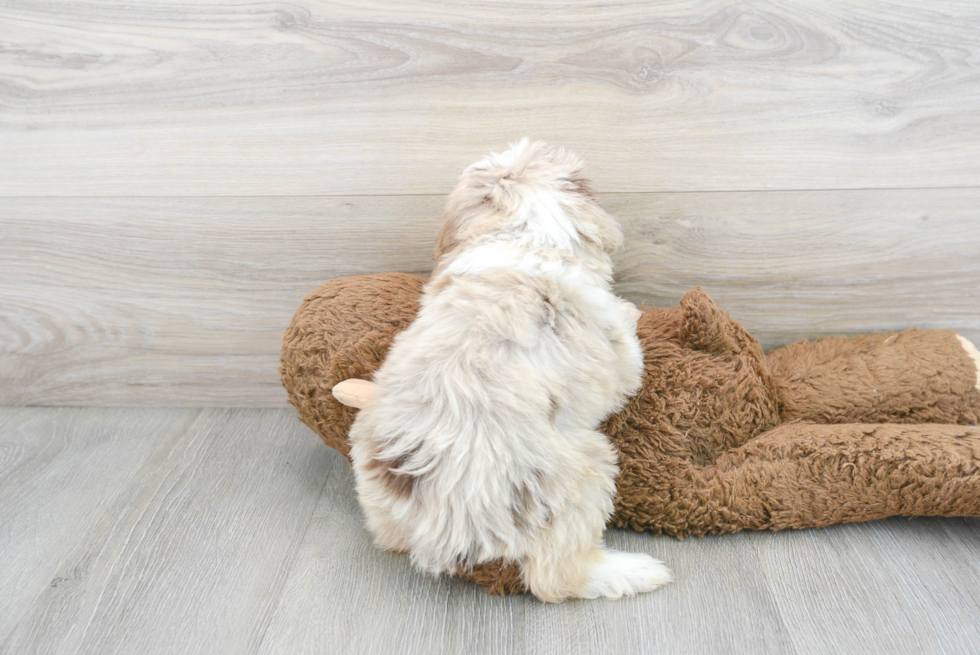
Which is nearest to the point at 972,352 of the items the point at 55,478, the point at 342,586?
the point at 342,586

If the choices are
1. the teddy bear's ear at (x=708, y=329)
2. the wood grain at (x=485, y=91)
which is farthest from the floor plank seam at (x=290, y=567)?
the teddy bear's ear at (x=708, y=329)

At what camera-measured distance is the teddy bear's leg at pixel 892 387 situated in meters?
1.12

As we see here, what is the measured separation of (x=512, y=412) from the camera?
0.84 m

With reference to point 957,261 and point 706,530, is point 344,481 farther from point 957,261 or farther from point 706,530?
point 957,261

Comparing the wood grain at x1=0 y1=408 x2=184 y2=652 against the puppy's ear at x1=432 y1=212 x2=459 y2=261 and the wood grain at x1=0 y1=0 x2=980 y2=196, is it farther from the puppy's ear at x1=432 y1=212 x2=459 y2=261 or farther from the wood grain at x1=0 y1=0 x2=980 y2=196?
the puppy's ear at x1=432 y1=212 x2=459 y2=261

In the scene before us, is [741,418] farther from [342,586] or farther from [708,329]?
[342,586]

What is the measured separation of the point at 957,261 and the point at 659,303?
0.55 m

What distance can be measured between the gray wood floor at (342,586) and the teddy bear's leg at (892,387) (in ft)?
0.57

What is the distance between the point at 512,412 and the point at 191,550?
0.59 m

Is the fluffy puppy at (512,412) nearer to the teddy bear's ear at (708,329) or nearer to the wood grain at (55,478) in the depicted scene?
the teddy bear's ear at (708,329)

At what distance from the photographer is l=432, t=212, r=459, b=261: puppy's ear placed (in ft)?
3.31

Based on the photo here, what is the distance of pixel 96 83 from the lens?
1229 mm

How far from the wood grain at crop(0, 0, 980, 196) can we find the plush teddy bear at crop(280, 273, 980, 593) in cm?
28

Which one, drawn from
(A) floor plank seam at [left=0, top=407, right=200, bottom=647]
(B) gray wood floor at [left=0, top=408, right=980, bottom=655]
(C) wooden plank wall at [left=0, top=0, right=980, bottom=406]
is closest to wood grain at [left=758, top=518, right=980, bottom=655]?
(B) gray wood floor at [left=0, top=408, right=980, bottom=655]
